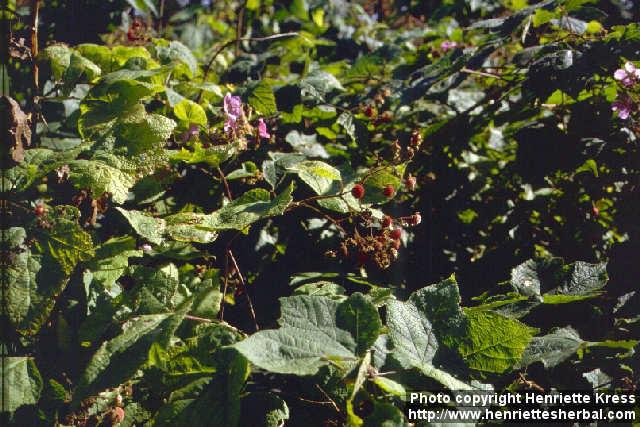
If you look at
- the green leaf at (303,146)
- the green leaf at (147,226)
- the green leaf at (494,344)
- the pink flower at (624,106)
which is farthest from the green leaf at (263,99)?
the pink flower at (624,106)

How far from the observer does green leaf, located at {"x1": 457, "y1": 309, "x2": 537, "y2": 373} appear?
846 millimetres

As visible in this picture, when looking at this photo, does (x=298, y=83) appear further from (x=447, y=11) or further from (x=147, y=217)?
(x=447, y=11)

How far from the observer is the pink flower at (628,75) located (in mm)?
1563

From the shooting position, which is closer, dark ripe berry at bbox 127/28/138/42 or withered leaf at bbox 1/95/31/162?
withered leaf at bbox 1/95/31/162

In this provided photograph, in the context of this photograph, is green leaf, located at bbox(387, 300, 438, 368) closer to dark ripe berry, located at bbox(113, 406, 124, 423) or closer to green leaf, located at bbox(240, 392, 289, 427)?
green leaf, located at bbox(240, 392, 289, 427)

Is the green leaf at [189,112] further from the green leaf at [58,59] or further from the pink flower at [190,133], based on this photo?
the green leaf at [58,59]

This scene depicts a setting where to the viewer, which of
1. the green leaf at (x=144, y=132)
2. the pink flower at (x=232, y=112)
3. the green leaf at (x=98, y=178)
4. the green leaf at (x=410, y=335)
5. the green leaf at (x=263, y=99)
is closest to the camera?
the green leaf at (x=410, y=335)

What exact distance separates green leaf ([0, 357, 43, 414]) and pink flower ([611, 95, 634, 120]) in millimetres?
1637

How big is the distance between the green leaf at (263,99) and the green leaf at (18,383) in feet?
2.98

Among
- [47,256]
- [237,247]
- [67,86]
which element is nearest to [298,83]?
[237,247]

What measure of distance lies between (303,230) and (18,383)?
814 mm

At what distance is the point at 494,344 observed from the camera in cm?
85

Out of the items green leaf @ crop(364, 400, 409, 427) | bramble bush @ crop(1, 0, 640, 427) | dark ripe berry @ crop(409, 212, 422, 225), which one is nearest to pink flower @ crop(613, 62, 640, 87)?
bramble bush @ crop(1, 0, 640, 427)

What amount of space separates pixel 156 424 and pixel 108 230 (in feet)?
2.11
